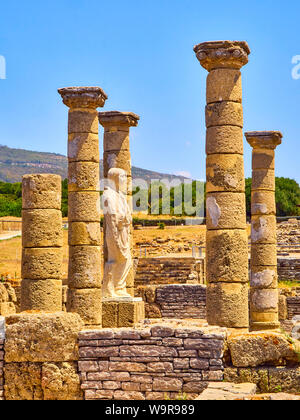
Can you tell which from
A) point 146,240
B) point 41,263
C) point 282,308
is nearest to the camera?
point 41,263

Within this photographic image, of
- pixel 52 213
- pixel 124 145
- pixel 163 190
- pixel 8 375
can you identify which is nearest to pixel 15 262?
pixel 124 145

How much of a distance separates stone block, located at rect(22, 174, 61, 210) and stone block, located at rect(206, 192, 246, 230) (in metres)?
2.67

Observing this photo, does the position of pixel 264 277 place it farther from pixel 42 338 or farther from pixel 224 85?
pixel 42 338

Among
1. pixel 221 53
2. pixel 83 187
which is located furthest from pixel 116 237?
pixel 221 53

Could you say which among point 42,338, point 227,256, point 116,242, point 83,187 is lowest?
point 42,338

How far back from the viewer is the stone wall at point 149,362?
28.9ft

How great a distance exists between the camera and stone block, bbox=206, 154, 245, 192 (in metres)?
12.2

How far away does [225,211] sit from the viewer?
1228cm

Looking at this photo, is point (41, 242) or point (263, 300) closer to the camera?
point (41, 242)

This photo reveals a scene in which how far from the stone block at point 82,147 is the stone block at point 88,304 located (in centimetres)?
267

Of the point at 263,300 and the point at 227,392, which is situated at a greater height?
the point at 263,300

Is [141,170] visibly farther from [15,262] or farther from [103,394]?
[103,394]

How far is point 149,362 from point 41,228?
4396 mm

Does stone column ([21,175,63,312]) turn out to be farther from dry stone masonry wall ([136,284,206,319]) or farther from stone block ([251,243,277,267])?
dry stone masonry wall ([136,284,206,319])
